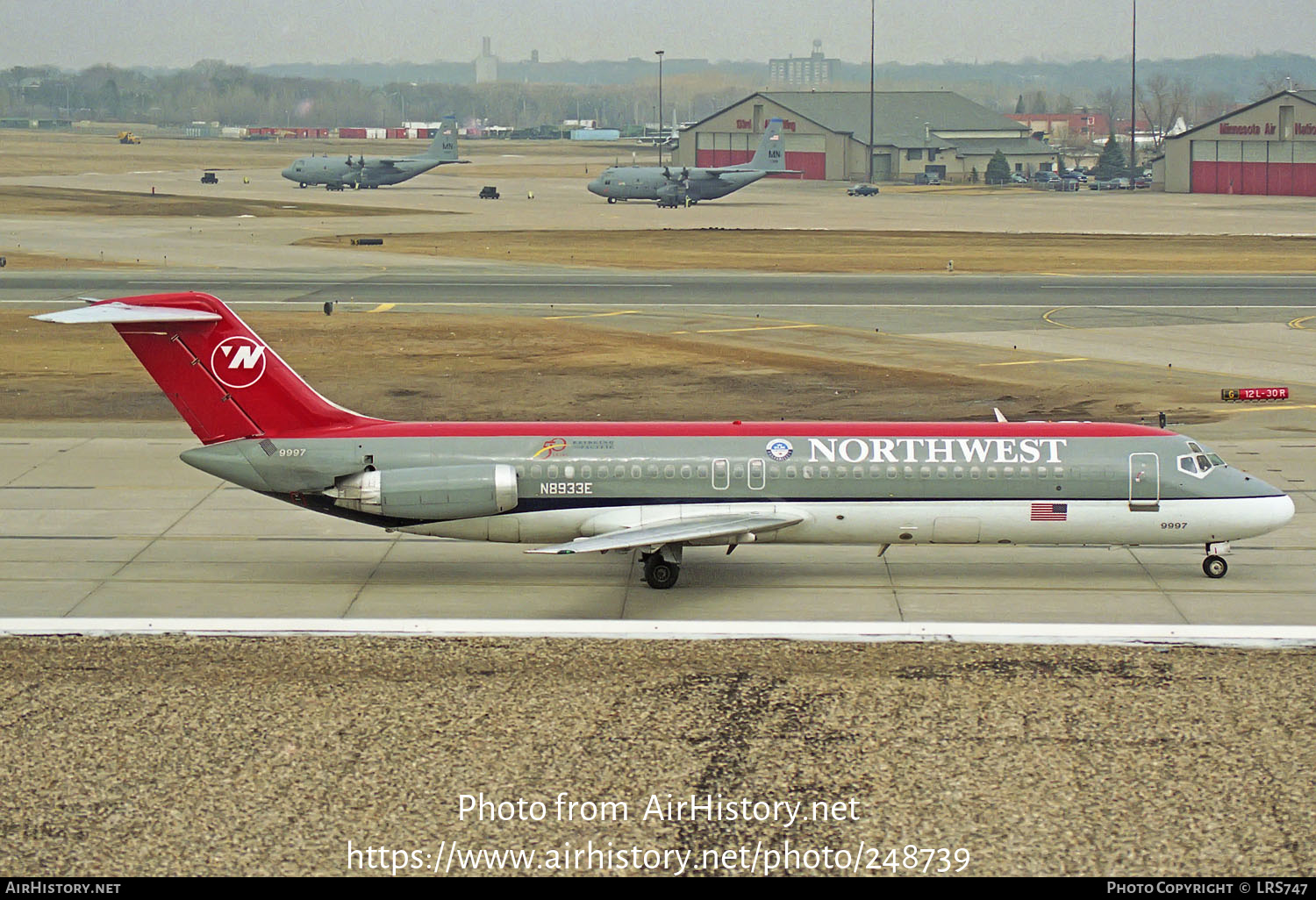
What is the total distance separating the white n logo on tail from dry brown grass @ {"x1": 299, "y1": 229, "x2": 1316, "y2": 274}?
215ft

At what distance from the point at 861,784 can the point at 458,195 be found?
153 metres

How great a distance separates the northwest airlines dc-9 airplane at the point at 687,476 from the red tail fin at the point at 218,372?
32mm

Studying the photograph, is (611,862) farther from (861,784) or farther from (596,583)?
(596,583)

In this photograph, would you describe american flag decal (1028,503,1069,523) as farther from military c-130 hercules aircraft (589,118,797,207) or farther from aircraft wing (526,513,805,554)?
military c-130 hercules aircraft (589,118,797,207)

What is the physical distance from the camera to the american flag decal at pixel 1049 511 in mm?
29500

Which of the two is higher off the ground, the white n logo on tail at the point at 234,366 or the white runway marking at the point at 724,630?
the white n logo on tail at the point at 234,366

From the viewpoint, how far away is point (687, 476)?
2959cm

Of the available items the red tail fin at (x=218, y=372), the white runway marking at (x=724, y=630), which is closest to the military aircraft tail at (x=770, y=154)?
the red tail fin at (x=218, y=372)

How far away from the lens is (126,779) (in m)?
19.9

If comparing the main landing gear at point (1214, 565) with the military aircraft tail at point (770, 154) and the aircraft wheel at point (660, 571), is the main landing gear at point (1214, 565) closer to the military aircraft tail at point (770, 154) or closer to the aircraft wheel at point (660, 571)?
the aircraft wheel at point (660, 571)

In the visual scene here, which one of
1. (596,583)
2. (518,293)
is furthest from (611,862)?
(518,293)

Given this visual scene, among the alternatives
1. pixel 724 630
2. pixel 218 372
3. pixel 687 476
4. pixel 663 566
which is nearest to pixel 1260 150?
pixel 687 476

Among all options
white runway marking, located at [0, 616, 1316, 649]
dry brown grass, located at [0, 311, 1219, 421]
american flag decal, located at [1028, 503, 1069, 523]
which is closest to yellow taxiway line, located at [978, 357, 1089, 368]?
dry brown grass, located at [0, 311, 1219, 421]

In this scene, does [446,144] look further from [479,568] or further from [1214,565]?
[1214,565]
